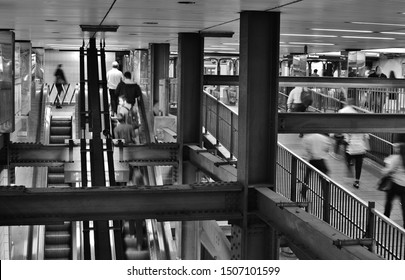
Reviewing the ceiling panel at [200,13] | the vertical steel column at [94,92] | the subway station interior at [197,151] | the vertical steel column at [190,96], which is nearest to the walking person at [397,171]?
the subway station interior at [197,151]

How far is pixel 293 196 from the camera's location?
1313 cm

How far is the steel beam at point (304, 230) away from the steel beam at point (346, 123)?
2.80m

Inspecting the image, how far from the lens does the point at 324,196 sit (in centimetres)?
1170

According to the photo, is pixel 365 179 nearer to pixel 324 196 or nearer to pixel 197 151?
pixel 324 196

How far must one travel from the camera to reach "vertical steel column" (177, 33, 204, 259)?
1216 cm

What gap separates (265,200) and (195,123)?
4.48 m

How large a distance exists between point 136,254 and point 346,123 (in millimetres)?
7109

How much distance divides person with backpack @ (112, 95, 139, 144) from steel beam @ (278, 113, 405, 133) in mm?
7232

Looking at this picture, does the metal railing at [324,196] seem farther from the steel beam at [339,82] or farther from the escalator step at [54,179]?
the escalator step at [54,179]

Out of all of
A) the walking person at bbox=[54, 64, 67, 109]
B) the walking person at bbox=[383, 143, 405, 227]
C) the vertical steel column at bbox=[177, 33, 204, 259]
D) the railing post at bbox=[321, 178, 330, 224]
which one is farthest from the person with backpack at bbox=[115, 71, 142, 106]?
the walking person at bbox=[54, 64, 67, 109]

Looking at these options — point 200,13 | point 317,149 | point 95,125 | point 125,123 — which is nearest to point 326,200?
point 317,149

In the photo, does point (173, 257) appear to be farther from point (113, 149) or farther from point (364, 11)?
point (364, 11)

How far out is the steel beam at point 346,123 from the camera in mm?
11055

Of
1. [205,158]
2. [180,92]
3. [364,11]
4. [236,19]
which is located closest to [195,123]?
[180,92]
